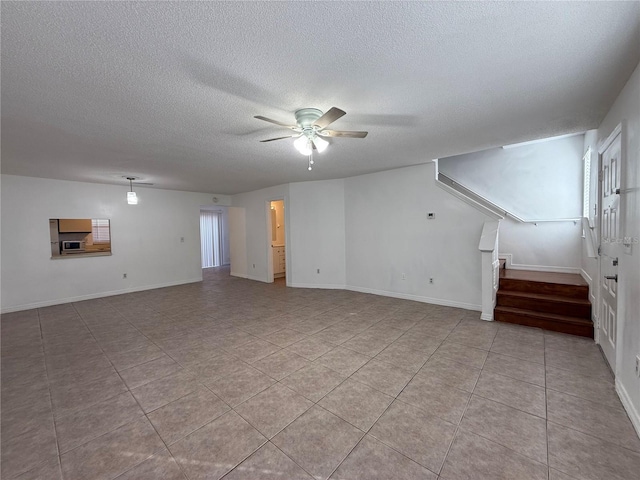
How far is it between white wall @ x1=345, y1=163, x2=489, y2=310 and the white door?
1450mm

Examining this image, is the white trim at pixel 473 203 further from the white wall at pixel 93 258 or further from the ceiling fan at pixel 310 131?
the white wall at pixel 93 258

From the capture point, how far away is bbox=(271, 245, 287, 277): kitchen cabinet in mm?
7598

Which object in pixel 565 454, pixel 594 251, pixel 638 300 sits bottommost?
pixel 565 454

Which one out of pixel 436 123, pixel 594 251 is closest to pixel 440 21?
pixel 436 123

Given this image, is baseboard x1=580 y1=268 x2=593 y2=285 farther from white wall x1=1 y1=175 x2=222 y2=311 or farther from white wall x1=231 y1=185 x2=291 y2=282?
white wall x1=1 y1=175 x2=222 y2=311

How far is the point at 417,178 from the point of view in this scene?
188 inches

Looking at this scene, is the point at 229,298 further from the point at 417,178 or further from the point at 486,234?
the point at 486,234

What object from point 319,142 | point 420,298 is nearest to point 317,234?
point 420,298

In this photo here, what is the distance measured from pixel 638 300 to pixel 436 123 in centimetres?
217

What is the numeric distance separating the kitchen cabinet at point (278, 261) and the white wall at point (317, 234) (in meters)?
1.37

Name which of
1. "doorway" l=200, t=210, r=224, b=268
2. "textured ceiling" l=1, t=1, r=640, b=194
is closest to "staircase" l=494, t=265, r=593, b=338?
"textured ceiling" l=1, t=1, r=640, b=194

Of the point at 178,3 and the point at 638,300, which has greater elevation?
the point at 178,3

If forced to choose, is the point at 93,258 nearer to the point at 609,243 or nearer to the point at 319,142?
the point at 319,142

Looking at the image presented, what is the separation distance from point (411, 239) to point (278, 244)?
163 inches
